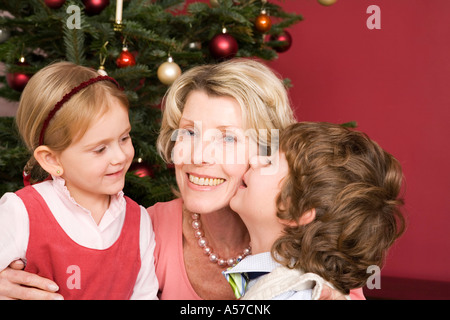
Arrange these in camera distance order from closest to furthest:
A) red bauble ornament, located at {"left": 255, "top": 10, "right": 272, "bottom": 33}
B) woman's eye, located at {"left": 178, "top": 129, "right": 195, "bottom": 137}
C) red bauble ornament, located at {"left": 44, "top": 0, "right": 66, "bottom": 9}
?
1. woman's eye, located at {"left": 178, "top": 129, "right": 195, "bottom": 137}
2. red bauble ornament, located at {"left": 44, "top": 0, "right": 66, "bottom": 9}
3. red bauble ornament, located at {"left": 255, "top": 10, "right": 272, "bottom": 33}

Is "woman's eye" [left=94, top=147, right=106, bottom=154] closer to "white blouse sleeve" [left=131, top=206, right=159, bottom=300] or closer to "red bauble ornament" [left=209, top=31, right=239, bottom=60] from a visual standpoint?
"white blouse sleeve" [left=131, top=206, right=159, bottom=300]

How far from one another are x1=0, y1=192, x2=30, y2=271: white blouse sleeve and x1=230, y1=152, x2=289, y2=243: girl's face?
0.61 metres

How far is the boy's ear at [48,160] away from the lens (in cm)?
147

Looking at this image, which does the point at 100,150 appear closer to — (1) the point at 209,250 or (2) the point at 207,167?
(2) the point at 207,167

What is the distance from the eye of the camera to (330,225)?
4.19 feet

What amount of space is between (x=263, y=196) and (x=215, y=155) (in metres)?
0.21

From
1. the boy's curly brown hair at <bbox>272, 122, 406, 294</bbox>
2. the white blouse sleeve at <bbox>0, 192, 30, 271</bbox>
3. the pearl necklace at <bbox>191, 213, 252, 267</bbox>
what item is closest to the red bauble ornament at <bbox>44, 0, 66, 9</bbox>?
the white blouse sleeve at <bbox>0, 192, 30, 271</bbox>

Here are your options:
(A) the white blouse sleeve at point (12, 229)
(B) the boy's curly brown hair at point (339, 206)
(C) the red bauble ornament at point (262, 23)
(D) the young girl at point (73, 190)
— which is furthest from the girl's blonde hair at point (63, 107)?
(C) the red bauble ornament at point (262, 23)

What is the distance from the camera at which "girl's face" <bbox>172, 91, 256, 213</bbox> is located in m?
1.47

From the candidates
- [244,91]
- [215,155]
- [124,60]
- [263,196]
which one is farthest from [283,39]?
[263,196]

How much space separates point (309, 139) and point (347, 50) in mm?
2074

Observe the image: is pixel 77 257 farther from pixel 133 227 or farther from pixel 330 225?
pixel 330 225

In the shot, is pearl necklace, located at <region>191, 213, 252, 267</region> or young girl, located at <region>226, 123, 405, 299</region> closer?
young girl, located at <region>226, 123, 405, 299</region>

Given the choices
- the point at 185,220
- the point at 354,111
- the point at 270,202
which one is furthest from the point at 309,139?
the point at 354,111
